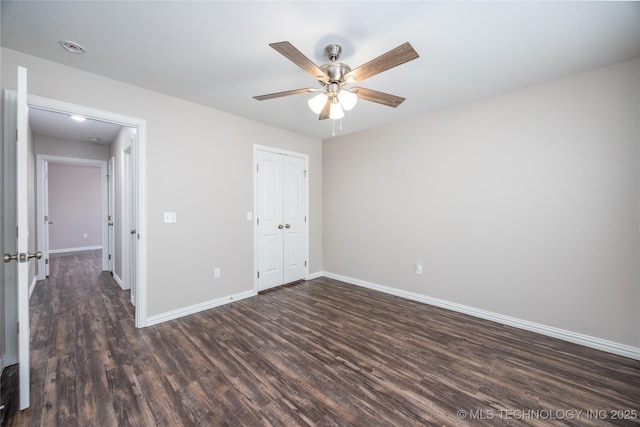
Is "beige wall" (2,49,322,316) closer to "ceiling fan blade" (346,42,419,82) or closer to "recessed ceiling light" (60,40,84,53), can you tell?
"recessed ceiling light" (60,40,84,53)

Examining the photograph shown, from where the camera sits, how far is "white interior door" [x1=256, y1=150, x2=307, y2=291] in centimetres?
392

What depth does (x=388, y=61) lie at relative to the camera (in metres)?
1.65

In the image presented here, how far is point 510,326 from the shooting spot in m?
2.80

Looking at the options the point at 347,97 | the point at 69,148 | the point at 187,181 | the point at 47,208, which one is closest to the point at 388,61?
the point at 347,97

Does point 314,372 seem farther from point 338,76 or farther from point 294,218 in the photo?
point 294,218

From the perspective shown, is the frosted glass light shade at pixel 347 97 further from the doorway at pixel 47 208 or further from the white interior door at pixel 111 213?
the doorway at pixel 47 208

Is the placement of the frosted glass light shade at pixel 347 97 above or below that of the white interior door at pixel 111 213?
above

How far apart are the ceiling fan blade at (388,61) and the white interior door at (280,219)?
235cm

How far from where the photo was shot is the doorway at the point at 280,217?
12.8 feet

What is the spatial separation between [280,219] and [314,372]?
2496mm

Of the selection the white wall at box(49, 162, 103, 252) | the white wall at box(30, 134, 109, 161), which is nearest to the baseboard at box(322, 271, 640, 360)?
the white wall at box(30, 134, 109, 161)

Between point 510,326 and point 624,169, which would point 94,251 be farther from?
point 624,169

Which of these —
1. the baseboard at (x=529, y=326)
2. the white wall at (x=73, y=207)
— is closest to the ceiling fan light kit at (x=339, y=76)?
the baseboard at (x=529, y=326)

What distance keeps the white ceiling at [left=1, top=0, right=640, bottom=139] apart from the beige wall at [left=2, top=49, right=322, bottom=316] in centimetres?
19
